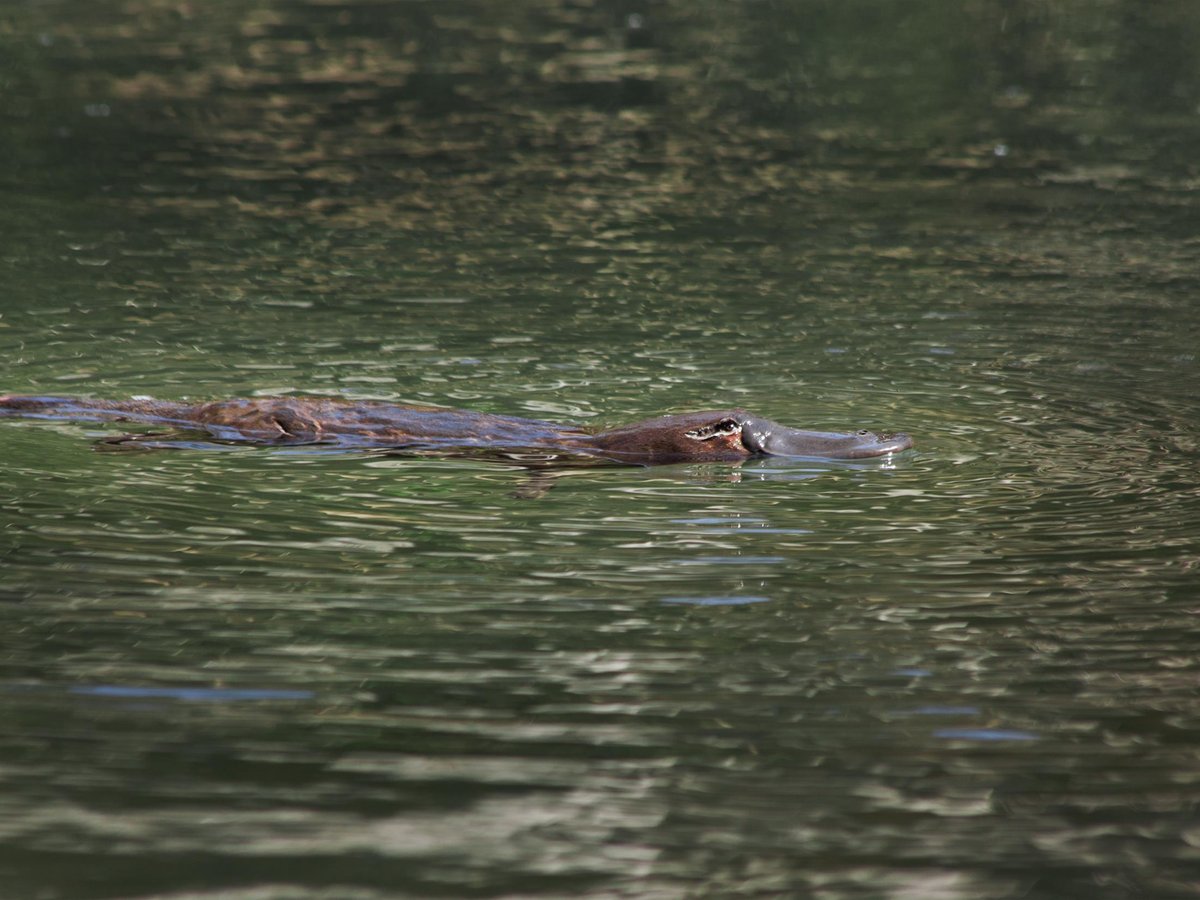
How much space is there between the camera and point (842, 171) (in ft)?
58.1

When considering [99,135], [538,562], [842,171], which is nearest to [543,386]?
[538,562]

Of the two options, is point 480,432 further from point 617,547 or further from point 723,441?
point 617,547

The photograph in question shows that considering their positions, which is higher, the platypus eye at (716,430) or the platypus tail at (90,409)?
the platypus tail at (90,409)

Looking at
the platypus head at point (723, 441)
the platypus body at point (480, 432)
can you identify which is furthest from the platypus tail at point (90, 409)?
the platypus head at point (723, 441)

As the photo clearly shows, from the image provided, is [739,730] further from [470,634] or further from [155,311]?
[155,311]

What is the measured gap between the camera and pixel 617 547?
23.5 feet

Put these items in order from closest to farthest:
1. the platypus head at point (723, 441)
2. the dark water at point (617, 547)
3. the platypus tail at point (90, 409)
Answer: the dark water at point (617, 547)
the platypus head at point (723, 441)
the platypus tail at point (90, 409)

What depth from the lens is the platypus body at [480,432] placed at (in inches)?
337

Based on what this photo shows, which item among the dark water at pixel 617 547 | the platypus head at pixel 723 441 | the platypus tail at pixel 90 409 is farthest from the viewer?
the platypus tail at pixel 90 409

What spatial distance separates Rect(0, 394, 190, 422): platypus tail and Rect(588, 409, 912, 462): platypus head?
247cm

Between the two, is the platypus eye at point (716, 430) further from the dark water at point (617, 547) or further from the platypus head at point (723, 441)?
the dark water at point (617, 547)

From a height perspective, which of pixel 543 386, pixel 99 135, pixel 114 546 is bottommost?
pixel 114 546

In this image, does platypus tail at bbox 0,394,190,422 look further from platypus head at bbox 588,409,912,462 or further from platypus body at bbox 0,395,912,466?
platypus head at bbox 588,409,912,462

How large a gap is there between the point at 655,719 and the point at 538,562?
1649 millimetres
